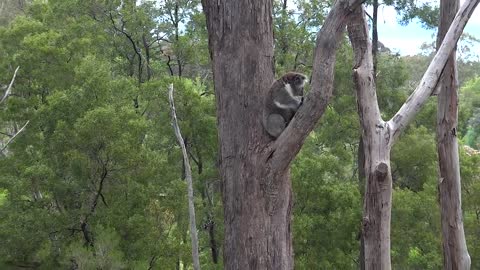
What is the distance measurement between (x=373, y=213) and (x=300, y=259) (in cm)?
621

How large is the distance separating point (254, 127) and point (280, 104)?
8.0 inches

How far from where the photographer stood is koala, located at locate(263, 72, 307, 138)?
10.5 ft

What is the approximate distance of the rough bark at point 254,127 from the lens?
3.14 metres

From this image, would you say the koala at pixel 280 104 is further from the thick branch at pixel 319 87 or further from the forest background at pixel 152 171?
the forest background at pixel 152 171

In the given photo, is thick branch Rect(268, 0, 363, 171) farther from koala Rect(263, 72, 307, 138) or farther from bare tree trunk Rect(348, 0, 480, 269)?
bare tree trunk Rect(348, 0, 480, 269)

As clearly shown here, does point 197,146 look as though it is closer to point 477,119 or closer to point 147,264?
point 147,264

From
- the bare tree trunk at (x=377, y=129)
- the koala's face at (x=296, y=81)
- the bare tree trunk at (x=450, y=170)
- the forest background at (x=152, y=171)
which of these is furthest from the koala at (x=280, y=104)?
the forest background at (x=152, y=171)

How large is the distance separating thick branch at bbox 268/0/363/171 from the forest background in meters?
7.09

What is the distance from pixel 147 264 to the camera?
1047 centimetres

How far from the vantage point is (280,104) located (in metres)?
3.21

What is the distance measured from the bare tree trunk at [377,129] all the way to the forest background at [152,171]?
580 cm

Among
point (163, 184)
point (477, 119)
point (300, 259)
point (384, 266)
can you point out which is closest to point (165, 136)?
point (163, 184)

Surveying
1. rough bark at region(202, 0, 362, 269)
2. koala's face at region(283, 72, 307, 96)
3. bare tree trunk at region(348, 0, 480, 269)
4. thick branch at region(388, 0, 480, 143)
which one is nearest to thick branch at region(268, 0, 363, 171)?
rough bark at region(202, 0, 362, 269)

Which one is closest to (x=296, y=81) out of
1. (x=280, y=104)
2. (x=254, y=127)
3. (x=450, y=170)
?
(x=280, y=104)
